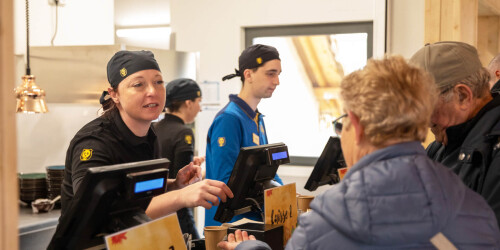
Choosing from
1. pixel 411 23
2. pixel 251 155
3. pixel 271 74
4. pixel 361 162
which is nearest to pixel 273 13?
pixel 411 23

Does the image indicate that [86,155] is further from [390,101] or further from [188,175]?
[390,101]

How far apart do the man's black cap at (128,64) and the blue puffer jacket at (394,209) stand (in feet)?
3.88

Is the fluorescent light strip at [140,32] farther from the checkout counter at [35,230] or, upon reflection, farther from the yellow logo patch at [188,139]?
the checkout counter at [35,230]

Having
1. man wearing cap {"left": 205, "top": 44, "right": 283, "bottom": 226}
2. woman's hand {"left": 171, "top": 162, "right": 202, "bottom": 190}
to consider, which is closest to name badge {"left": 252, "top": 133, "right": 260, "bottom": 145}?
man wearing cap {"left": 205, "top": 44, "right": 283, "bottom": 226}

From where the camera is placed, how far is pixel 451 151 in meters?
1.92

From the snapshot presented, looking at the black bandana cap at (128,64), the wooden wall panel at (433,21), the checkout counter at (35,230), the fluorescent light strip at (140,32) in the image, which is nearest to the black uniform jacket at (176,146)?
the checkout counter at (35,230)

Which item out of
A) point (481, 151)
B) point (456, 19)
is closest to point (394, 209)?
point (481, 151)

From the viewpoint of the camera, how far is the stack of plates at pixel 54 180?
155 inches

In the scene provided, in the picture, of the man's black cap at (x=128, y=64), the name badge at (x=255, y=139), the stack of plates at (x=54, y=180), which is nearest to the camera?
the man's black cap at (x=128, y=64)

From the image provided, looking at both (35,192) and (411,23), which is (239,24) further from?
(35,192)

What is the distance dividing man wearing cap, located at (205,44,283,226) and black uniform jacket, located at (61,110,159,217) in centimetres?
62

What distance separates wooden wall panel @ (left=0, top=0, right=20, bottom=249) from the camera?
0.96 meters

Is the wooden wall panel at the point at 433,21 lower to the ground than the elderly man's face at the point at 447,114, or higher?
higher

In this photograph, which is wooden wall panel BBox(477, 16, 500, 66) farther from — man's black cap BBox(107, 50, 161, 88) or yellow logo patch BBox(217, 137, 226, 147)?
man's black cap BBox(107, 50, 161, 88)
